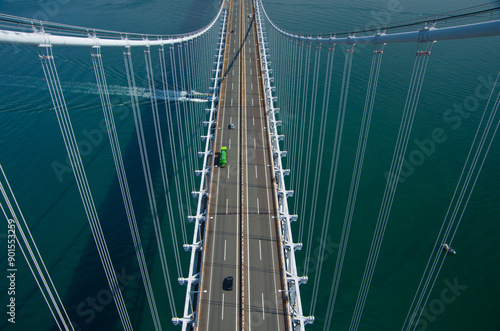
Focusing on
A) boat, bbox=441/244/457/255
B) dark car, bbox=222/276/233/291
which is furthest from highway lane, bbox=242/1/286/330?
boat, bbox=441/244/457/255

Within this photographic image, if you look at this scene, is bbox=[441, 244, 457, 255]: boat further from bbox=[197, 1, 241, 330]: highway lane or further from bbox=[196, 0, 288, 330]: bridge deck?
bbox=[197, 1, 241, 330]: highway lane

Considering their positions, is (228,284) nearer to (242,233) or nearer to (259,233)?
(242,233)

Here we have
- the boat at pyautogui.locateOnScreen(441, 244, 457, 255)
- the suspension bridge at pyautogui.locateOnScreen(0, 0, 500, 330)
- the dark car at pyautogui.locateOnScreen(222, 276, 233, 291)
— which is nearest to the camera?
the suspension bridge at pyautogui.locateOnScreen(0, 0, 500, 330)

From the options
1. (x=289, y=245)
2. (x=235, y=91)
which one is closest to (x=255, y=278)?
(x=289, y=245)

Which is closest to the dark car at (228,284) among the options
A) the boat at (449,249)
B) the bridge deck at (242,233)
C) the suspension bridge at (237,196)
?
the suspension bridge at (237,196)

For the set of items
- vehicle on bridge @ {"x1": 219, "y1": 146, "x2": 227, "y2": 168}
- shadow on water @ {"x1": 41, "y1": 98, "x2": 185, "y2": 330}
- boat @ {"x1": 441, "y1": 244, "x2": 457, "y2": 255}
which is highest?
vehicle on bridge @ {"x1": 219, "y1": 146, "x2": 227, "y2": 168}

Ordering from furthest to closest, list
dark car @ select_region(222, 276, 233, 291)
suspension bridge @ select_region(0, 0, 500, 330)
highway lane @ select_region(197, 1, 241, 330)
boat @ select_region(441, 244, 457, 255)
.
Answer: boat @ select_region(441, 244, 457, 255), dark car @ select_region(222, 276, 233, 291), suspension bridge @ select_region(0, 0, 500, 330), highway lane @ select_region(197, 1, 241, 330)
